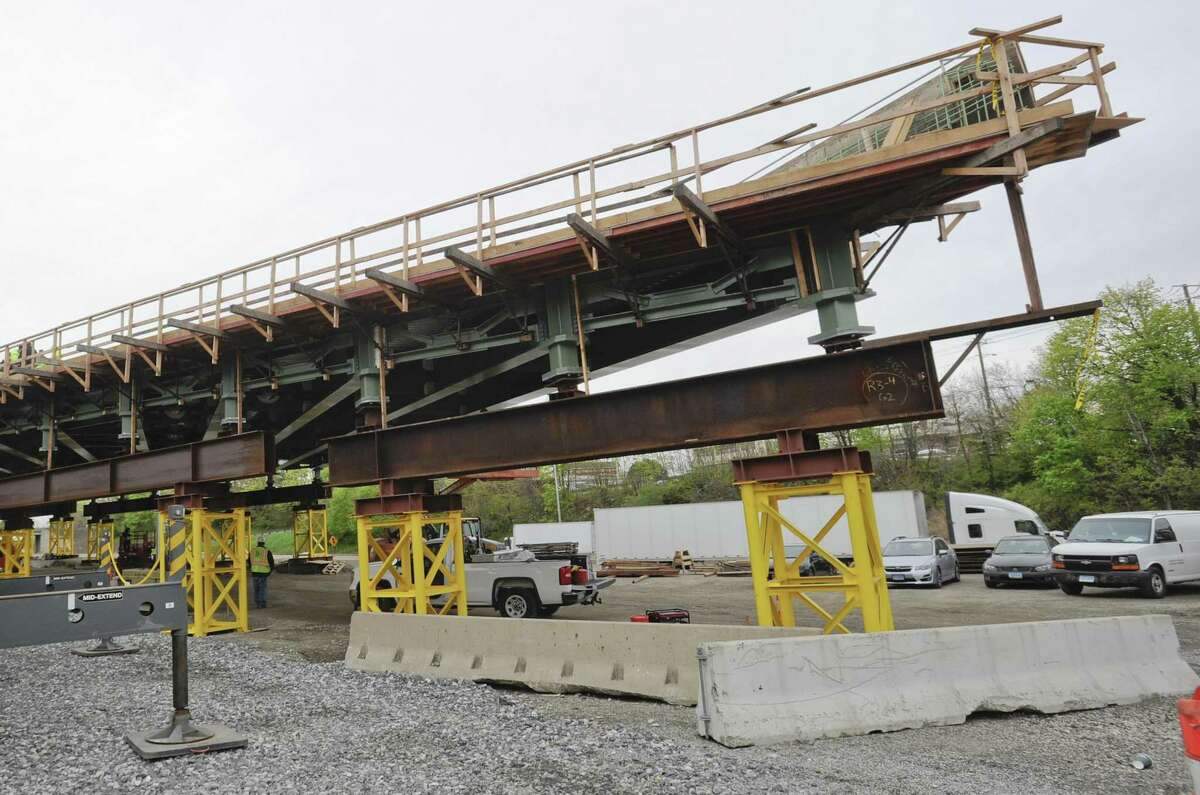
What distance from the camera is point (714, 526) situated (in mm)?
27688

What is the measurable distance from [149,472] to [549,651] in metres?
12.1

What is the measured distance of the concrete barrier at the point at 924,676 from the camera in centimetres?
591

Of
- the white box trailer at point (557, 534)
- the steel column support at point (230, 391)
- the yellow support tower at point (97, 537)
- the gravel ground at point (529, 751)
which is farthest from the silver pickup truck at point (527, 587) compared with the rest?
the yellow support tower at point (97, 537)

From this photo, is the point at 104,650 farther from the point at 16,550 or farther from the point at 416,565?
the point at 16,550

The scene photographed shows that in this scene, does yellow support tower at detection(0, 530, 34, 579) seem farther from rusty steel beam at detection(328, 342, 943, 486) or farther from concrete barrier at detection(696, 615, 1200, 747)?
concrete barrier at detection(696, 615, 1200, 747)

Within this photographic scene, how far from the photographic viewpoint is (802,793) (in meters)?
4.69

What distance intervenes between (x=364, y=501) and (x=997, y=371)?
196 feet

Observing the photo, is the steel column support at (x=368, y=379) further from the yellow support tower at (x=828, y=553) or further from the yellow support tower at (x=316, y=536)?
the yellow support tower at (x=316, y=536)

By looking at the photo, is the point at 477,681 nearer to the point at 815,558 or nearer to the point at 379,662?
the point at 379,662

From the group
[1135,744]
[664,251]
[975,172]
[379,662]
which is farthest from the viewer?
[664,251]

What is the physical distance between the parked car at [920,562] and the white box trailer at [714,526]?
10.4 feet

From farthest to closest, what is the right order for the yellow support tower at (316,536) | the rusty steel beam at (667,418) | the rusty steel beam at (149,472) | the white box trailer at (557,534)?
the yellow support tower at (316,536), the white box trailer at (557,534), the rusty steel beam at (149,472), the rusty steel beam at (667,418)

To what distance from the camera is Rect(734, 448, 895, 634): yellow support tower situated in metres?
8.18

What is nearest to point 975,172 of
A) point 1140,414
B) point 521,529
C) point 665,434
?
point 665,434
